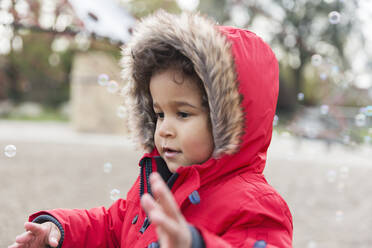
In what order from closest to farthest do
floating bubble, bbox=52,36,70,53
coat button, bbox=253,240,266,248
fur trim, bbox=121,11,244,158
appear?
coat button, bbox=253,240,266,248 → fur trim, bbox=121,11,244,158 → floating bubble, bbox=52,36,70,53

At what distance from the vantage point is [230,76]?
1.10 metres

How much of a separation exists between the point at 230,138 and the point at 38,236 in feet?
2.14

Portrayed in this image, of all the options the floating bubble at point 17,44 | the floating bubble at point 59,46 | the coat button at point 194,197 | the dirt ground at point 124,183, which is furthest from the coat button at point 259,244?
the floating bubble at point 59,46

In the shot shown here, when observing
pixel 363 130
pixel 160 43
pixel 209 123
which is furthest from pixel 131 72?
pixel 363 130

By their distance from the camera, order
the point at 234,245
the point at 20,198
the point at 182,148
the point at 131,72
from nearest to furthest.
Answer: the point at 234,245, the point at 182,148, the point at 131,72, the point at 20,198

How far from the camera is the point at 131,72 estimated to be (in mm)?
1331

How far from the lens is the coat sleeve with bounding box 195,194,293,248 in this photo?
38.5 inches

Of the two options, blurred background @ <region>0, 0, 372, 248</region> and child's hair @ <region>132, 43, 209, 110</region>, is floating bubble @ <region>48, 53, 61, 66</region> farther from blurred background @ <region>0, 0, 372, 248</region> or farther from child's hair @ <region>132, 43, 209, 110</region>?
child's hair @ <region>132, 43, 209, 110</region>

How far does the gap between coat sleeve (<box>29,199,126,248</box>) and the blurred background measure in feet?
0.75

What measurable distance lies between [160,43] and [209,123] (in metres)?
0.28

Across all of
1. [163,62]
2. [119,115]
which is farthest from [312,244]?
[163,62]

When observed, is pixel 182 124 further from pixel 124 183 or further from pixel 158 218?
pixel 124 183

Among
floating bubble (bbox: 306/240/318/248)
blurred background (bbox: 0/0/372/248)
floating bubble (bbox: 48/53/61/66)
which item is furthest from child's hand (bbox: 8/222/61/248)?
floating bubble (bbox: 48/53/61/66)

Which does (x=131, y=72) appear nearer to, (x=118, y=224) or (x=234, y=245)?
(x=118, y=224)
